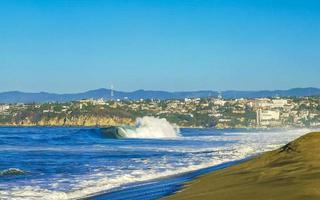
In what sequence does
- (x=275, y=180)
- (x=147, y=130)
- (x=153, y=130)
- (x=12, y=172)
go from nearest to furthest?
1. (x=275, y=180)
2. (x=12, y=172)
3. (x=147, y=130)
4. (x=153, y=130)

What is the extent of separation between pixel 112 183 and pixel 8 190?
2834 millimetres

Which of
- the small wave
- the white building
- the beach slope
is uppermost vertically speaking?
the white building

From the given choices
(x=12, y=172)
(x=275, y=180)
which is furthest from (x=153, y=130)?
(x=275, y=180)

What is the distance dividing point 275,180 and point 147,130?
8342cm

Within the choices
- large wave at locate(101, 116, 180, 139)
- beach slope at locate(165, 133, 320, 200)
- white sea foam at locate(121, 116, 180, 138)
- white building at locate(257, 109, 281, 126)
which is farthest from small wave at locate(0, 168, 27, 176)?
white building at locate(257, 109, 281, 126)

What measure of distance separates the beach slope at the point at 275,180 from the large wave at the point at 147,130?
2696 inches

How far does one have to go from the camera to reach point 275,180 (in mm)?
11344

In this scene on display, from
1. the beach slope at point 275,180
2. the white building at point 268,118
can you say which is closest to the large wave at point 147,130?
the beach slope at point 275,180

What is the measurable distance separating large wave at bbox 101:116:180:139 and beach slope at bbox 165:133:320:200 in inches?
2696

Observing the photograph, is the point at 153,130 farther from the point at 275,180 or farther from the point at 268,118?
the point at 268,118

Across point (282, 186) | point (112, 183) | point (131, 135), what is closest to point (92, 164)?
point (112, 183)

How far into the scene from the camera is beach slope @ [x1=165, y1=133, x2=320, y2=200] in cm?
962

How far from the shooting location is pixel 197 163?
25.5 meters

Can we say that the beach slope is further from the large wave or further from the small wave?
the large wave
